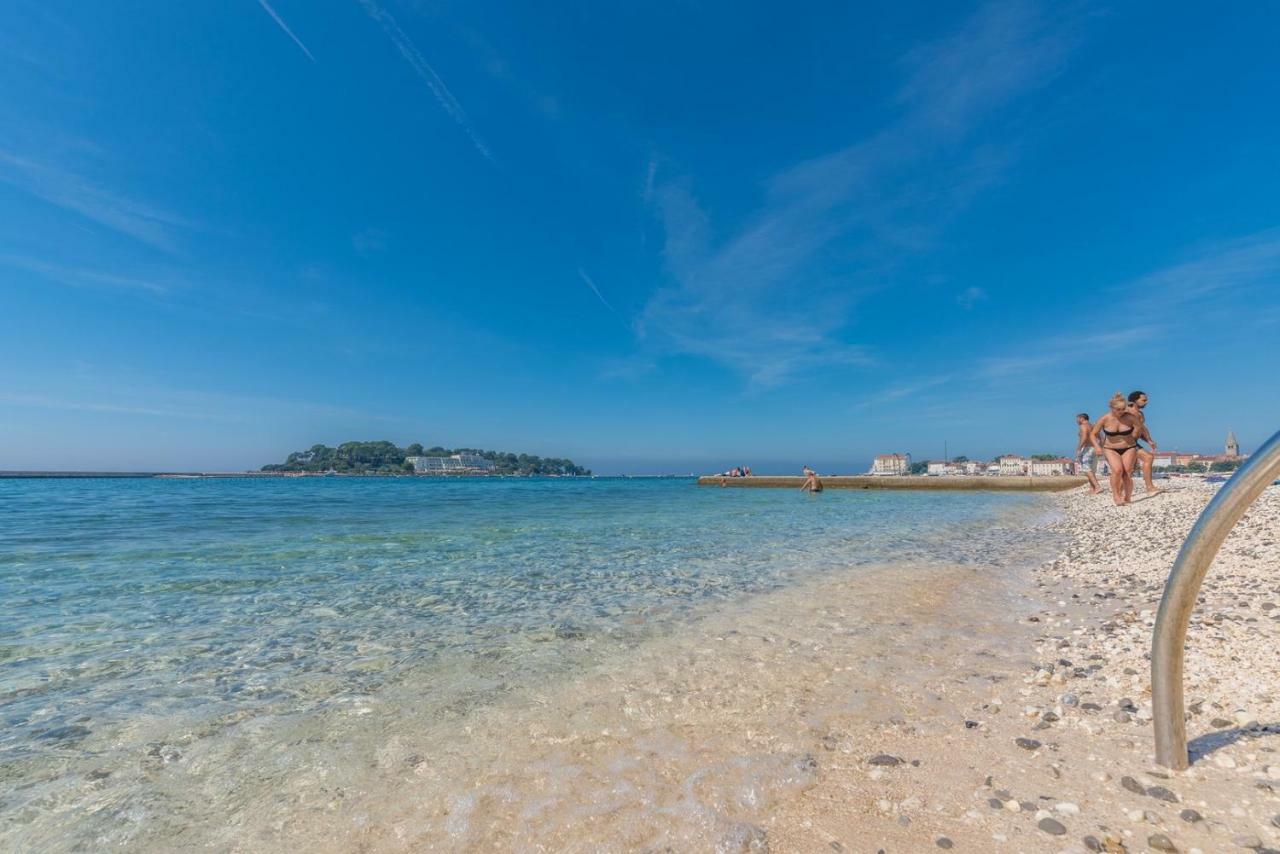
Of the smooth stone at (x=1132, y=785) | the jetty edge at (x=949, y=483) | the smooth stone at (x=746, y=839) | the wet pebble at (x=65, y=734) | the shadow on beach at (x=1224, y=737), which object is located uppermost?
the jetty edge at (x=949, y=483)

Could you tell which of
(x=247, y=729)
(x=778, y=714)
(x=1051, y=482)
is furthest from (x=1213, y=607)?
(x=1051, y=482)

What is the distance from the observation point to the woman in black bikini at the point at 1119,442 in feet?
46.1

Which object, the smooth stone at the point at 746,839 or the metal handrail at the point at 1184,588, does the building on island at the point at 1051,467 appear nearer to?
the metal handrail at the point at 1184,588

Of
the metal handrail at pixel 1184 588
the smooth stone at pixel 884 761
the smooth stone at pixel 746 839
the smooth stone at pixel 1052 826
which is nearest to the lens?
the metal handrail at pixel 1184 588

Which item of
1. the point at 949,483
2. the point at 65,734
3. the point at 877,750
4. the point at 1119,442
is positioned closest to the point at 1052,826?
the point at 877,750

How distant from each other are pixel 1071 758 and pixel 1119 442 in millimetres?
16482

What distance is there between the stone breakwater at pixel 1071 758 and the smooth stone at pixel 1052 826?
0.01m

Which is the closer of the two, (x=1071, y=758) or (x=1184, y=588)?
(x=1184, y=588)

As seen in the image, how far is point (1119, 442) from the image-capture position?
14891 mm

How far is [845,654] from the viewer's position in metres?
4.70

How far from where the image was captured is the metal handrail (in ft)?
6.50

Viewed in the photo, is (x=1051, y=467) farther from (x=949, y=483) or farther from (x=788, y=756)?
(x=788, y=756)

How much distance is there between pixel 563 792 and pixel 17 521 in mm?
23891

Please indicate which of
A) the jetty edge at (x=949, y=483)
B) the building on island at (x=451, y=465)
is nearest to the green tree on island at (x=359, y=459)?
the building on island at (x=451, y=465)
